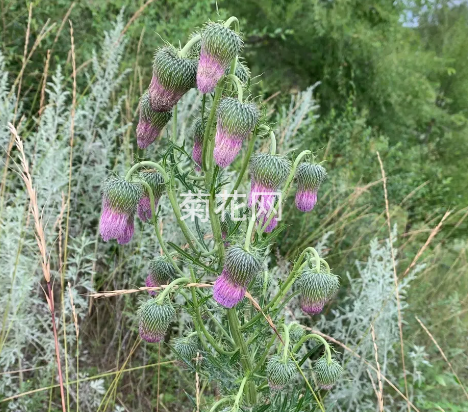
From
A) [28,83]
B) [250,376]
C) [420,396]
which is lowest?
[420,396]

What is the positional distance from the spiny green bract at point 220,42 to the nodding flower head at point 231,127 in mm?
118

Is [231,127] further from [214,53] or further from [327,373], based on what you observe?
[327,373]

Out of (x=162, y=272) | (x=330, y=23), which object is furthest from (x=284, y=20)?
(x=162, y=272)

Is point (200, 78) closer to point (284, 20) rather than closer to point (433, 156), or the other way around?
point (284, 20)

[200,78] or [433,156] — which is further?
[433,156]

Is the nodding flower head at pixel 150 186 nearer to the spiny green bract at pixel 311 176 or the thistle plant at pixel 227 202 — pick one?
the thistle plant at pixel 227 202

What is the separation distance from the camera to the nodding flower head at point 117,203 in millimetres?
1481

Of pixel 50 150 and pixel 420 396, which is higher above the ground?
pixel 50 150

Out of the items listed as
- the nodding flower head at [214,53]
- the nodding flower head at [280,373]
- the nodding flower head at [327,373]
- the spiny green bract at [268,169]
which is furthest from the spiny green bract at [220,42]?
the nodding flower head at [327,373]

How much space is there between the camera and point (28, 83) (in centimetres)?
416

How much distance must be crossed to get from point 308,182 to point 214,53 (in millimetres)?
546

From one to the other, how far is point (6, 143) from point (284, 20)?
3740mm

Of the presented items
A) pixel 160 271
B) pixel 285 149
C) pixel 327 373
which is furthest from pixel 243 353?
pixel 285 149

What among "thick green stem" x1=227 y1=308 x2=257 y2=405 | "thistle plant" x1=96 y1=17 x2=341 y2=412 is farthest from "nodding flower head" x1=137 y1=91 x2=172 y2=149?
"thick green stem" x1=227 y1=308 x2=257 y2=405
